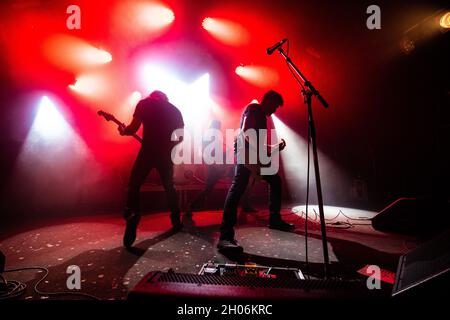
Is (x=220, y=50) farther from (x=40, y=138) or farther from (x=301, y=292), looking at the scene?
(x=301, y=292)

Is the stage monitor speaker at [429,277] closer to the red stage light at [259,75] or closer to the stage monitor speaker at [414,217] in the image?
the stage monitor speaker at [414,217]

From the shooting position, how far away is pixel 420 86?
22.0 feet

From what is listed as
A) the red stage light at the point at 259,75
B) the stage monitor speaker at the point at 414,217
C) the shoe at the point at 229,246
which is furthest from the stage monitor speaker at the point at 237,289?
the red stage light at the point at 259,75

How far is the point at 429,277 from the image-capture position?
0.98m

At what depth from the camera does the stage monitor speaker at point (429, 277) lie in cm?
94

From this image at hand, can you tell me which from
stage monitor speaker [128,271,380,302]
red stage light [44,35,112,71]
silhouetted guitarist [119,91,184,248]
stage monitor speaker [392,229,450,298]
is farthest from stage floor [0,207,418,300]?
red stage light [44,35,112,71]

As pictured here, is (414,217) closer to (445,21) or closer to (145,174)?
(145,174)

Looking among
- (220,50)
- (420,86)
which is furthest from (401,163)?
(220,50)

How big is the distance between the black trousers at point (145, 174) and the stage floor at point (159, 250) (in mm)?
502

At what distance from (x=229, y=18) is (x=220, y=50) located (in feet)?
5.86

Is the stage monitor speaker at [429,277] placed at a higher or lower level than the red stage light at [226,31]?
lower

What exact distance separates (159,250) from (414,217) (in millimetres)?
3029

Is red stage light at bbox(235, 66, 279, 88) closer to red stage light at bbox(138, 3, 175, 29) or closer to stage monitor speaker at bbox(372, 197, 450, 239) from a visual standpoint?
red stage light at bbox(138, 3, 175, 29)

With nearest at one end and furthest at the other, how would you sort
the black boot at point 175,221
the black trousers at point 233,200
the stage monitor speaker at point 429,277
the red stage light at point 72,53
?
the stage monitor speaker at point 429,277 → the black trousers at point 233,200 → the black boot at point 175,221 → the red stage light at point 72,53
